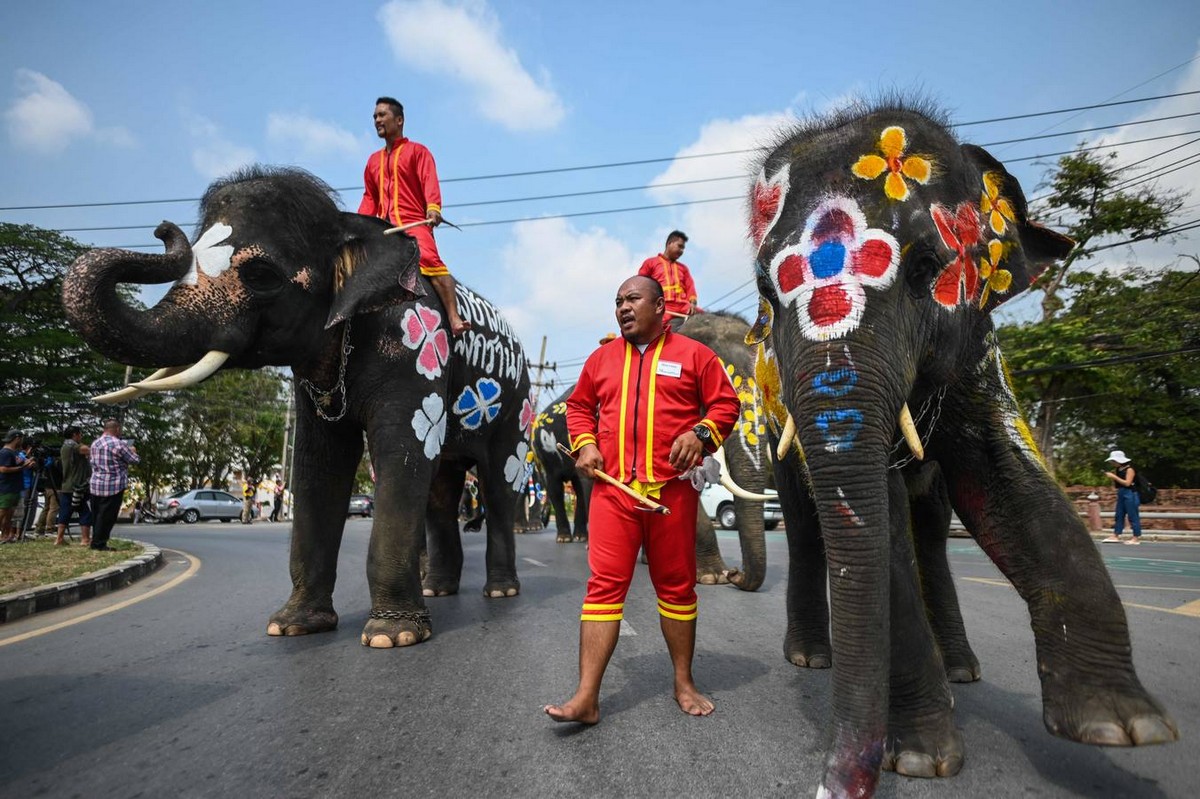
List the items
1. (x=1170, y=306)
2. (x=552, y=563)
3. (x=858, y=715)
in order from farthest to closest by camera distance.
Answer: (x=1170, y=306)
(x=552, y=563)
(x=858, y=715)

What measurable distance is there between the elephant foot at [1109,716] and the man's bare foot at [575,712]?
5.42ft

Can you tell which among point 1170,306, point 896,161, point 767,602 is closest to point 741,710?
point 896,161

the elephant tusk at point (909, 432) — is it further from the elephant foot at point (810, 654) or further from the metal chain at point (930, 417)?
the elephant foot at point (810, 654)

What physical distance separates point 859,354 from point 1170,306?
92.8 ft

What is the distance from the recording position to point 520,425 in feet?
25.6

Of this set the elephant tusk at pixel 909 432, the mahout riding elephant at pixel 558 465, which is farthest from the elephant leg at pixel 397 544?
the mahout riding elephant at pixel 558 465

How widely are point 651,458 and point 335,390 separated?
9.01 ft

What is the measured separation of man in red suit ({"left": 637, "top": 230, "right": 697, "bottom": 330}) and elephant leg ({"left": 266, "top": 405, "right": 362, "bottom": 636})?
4660 mm

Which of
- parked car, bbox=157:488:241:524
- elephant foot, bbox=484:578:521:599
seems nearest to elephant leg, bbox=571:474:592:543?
elephant foot, bbox=484:578:521:599

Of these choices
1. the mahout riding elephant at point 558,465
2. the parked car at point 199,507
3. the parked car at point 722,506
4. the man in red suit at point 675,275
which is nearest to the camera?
the man in red suit at point 675,275

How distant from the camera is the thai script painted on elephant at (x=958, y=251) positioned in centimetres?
289

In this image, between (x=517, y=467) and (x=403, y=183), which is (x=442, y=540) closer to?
(x=517, y=467)

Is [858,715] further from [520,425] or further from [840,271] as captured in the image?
[520,425]

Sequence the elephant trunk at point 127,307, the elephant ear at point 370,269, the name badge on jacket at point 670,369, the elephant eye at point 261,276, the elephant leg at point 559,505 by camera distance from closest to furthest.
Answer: the name badge on jacket at point 670,369
the elephant trunk at point 127,307
the elephant eye at point 261,276
the elephant ear at point 370,269
the elephant leg at point 559,505
